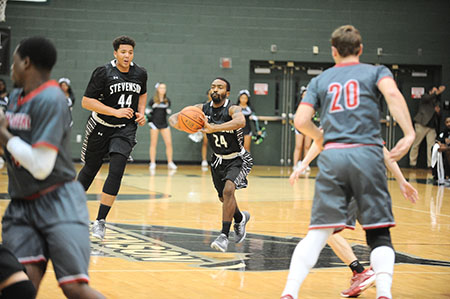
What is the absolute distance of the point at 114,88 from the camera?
684 cm

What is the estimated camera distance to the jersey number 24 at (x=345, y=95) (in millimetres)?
3904

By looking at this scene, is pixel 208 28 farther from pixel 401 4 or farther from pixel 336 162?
pixel 336 162

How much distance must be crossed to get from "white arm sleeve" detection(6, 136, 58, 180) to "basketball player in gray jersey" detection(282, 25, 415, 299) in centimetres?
152

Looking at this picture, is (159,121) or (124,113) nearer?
(124,113)

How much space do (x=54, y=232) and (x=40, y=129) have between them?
0.44m

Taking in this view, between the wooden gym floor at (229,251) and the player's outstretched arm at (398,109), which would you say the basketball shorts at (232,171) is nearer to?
the wooden gym floor at (229,251)

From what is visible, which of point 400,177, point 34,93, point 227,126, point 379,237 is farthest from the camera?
point 227,126

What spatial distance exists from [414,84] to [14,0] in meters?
10.8

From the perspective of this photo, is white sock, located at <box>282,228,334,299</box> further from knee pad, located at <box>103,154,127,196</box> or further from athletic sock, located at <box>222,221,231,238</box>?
knee pad, located at <box>103,154,127,196</box>

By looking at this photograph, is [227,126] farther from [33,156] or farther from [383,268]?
[33,156]

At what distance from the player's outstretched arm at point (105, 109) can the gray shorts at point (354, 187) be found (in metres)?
3.22

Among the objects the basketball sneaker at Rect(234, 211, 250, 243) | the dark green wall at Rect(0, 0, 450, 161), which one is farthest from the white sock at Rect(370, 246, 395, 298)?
the dark green wall at Rect(0, 0, 450, 161)

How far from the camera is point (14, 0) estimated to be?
1758cm

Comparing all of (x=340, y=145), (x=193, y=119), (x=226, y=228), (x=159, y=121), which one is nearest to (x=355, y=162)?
(x=340, y=145)
